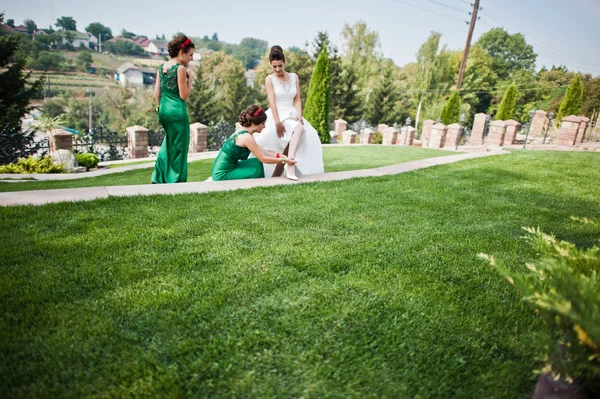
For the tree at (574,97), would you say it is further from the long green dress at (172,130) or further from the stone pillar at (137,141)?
the long green dress at (172,130)

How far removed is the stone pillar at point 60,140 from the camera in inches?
421

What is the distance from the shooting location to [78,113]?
143ft

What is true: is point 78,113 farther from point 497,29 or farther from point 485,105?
point 497,29

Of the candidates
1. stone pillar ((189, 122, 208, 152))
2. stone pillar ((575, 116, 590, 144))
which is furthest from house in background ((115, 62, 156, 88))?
stone pillar ((575, 116, 590, 144))

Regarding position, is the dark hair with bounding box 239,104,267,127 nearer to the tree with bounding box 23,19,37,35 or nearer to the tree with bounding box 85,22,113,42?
the tree with bounding box 23,19,37,35

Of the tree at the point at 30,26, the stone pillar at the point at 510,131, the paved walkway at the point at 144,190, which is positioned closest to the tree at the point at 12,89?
the paved walkway at the point at 144,190

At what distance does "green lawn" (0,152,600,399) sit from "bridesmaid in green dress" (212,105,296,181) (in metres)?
1.43

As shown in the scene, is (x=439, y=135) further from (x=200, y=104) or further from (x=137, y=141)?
(x=200, y=104)

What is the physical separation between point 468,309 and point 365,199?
2290 millimetres

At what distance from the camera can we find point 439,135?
55.2ft

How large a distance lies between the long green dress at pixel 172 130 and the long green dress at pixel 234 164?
85cm

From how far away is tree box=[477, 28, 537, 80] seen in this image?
56594 mm

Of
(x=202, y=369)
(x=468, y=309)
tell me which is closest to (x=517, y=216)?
(x=468, y=309)

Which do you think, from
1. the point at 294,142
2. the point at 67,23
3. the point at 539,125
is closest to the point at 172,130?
the point at 294,142
